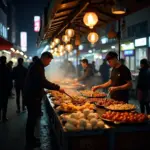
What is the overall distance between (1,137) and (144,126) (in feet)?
15.5

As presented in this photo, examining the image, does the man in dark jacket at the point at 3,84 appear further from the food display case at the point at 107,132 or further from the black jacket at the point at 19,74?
Result: the food display case at the point at 107,132

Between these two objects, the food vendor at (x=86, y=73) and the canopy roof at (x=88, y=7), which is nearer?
the canopy roof at (x=88, y=7)

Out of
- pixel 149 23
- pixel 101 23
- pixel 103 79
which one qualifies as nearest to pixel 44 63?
pixel 101 23

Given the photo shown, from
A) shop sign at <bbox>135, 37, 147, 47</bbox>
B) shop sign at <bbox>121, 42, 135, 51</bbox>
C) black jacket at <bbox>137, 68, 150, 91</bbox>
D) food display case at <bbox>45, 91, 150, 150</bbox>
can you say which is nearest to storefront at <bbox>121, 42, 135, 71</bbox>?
shop sign at <bbox>121, 42, 135, 51</bbox>

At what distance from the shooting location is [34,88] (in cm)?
673

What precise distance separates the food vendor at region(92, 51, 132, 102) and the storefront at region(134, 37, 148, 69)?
16.6 meters

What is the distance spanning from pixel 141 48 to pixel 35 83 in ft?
62.8

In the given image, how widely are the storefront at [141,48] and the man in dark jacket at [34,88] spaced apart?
58.2 ft

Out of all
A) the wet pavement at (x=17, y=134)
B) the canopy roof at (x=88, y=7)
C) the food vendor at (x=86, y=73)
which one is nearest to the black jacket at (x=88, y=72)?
the food vendor at (x=86, y=73)

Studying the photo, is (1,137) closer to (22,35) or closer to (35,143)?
(35,143)

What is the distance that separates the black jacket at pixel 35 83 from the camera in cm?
668

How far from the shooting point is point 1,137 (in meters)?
7.71

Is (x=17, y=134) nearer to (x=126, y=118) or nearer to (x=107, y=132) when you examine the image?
(x=107, y=132)

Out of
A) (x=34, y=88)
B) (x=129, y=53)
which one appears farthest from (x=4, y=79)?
(x=129, y=53)
